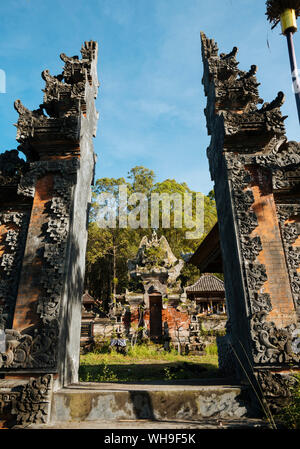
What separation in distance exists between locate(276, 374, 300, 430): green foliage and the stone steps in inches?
21.9

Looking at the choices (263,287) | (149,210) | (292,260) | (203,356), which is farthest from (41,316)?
(149,210)

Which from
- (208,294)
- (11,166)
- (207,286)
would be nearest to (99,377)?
(11,166)

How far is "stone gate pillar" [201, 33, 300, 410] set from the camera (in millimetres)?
4473

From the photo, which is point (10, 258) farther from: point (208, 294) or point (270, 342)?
point (208, 294)

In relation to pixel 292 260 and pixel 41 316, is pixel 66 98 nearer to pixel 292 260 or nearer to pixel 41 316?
pixel 41 316

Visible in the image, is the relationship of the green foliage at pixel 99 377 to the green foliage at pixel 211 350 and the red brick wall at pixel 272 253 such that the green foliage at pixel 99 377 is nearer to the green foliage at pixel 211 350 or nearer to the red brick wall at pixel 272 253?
the red brick wall at pixel 272 253

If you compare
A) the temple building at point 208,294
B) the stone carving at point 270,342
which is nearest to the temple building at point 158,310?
the temple building at point 208,294

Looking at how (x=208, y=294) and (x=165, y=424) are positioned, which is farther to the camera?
(x=208, y=294)

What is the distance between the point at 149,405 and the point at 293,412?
2.00m

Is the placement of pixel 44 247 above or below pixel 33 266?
above

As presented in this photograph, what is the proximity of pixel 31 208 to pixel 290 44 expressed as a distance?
5507 millimetres

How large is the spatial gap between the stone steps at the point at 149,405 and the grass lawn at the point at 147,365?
3070 mm

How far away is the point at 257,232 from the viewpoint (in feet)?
17.5

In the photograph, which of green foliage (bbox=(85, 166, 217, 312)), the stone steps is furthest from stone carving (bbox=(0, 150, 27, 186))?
green foliage (bbox=(85, 166, 217, 312))
